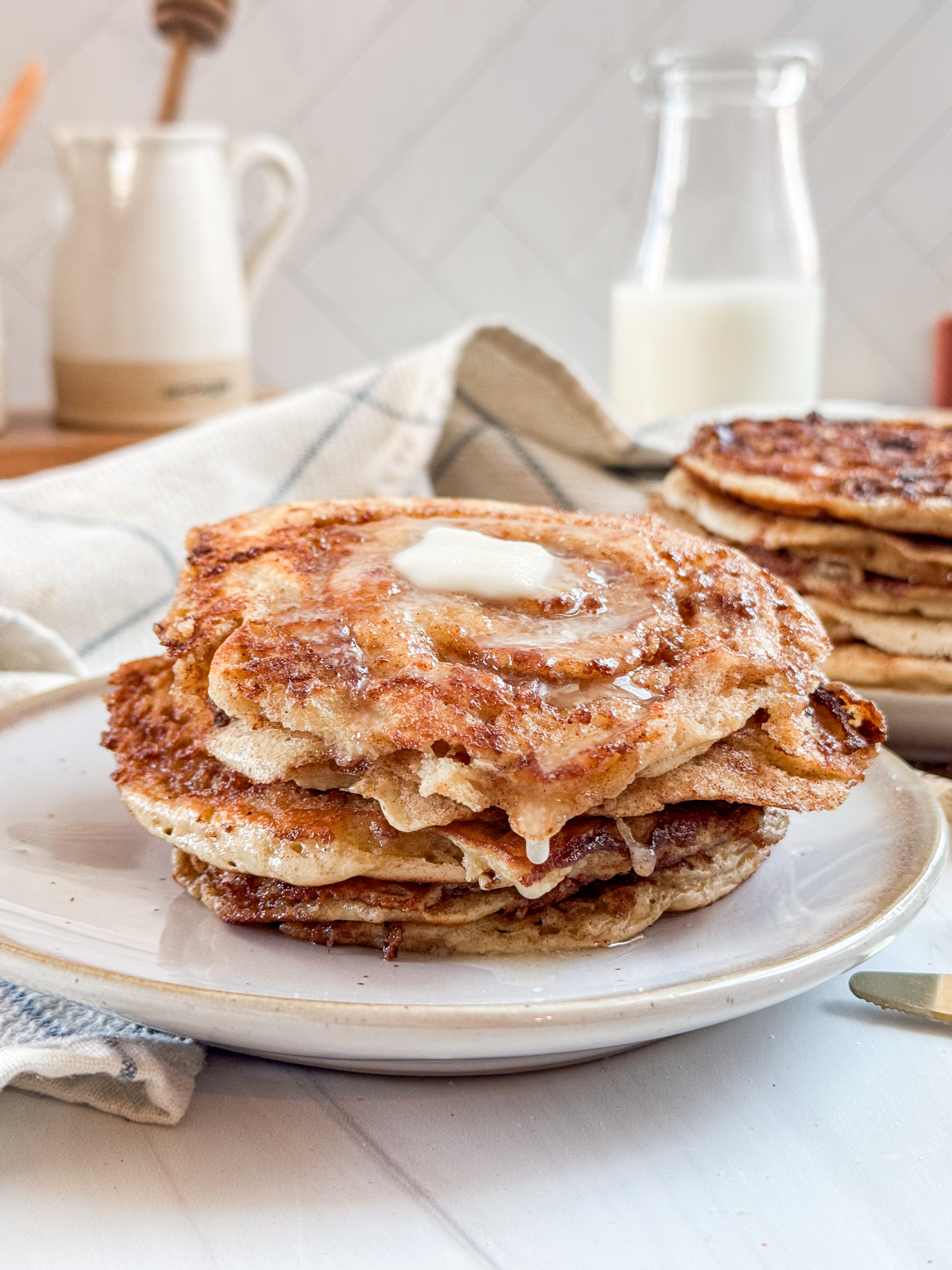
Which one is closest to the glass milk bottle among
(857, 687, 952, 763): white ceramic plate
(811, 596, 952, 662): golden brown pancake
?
(811, 596, 952, 662): golden brown pancake

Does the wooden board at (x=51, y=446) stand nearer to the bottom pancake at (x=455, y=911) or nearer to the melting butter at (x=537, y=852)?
the bottom pancake at (x=455, y=911)

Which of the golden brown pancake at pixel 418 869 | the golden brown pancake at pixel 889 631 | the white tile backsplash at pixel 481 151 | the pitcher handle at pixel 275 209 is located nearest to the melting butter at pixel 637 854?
the golden brown pancake at pixel 418 869

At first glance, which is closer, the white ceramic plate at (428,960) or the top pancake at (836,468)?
the white ceramic plate at (428,960)

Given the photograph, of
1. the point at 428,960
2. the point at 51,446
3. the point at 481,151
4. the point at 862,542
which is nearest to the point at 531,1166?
the point at 428,960

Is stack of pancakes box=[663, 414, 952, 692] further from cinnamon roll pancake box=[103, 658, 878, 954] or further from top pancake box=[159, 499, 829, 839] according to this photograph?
cinnamon roll pancake box=[103, 658, 878, 954]

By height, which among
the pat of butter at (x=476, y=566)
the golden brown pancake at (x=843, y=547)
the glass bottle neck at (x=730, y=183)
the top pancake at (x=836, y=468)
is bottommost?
the golden brown pancake at (x=843, y=547)

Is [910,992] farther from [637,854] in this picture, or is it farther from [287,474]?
[287,474]

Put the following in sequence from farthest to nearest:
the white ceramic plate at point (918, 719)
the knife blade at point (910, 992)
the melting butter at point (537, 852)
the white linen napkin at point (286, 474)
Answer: the white linen napkin at point (286, 474) < the white ceramic plate at point (918, 719) < the knife blade at point (910, 992) < the melting butter at point (537, 852)
